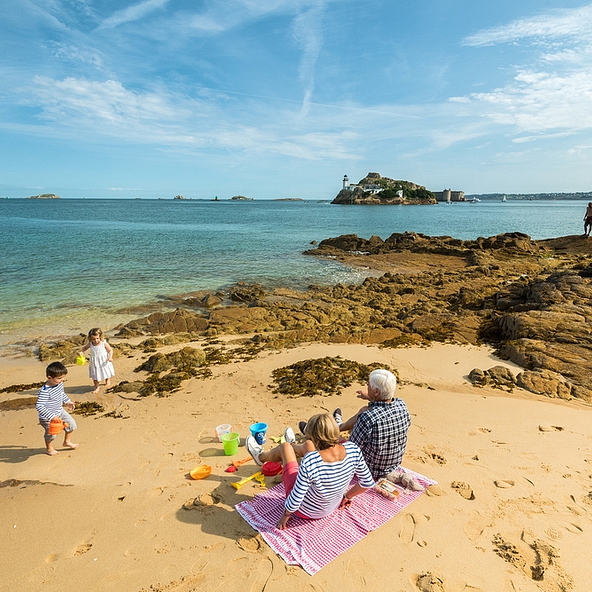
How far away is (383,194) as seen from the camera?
523ft

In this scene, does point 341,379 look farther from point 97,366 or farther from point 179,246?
point 179,246

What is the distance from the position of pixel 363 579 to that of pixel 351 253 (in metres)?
28.6

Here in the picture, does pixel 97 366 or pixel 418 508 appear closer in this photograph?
pixel 418 508

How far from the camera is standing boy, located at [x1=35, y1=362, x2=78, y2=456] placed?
5410 millimetres

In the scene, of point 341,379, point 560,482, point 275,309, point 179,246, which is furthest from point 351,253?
point 560,482

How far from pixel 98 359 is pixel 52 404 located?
2316 mm

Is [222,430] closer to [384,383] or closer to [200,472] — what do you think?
[200,472]

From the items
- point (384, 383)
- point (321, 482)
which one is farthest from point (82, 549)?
point (384, 383)

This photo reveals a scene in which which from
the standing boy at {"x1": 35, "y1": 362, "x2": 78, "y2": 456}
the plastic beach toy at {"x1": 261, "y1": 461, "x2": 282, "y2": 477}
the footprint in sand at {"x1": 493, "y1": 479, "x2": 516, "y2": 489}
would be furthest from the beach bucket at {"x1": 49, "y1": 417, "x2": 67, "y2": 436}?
the footprint in sand at {"x1": 493, "y1": 479, "x2": 516, "y2": 489}

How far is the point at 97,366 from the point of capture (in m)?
7.73

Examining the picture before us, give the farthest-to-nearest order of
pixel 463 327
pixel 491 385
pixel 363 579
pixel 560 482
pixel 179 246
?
1. pixel 179 246
2. pixel 463 327
3. pixel 491 385
4. pixel 560 482
5. pixel 363 579

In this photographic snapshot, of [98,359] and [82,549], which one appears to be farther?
[98,359]

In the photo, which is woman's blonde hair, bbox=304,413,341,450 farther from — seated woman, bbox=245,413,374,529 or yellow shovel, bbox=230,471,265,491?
yellow shovel, bbox=230,471,265,491

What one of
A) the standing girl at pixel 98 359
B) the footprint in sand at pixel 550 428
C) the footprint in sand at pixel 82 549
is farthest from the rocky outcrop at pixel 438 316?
the footprint in sand at pixel 82 549
